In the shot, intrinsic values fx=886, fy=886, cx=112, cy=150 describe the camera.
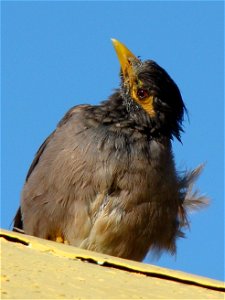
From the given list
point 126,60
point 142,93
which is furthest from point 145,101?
point 126,60

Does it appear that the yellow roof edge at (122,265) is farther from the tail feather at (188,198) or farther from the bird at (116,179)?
the tail feather at (188,198)

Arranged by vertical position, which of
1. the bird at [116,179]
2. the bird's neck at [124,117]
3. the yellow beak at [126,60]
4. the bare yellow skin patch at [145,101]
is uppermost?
the yellow beak at [126,60]

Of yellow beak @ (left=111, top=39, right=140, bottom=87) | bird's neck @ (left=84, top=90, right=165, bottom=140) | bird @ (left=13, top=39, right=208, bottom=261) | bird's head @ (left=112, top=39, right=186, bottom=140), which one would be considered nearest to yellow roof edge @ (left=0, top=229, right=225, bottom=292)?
bird @ (left=13, top=39, right=208, bottom=261)

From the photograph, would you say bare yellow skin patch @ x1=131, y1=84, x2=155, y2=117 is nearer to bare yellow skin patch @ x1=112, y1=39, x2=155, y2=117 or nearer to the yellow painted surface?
bare yellow skin patch @ x1=112, y1=39, x2=155, y2=117

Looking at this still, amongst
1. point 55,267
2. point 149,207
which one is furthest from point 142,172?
point 55,267

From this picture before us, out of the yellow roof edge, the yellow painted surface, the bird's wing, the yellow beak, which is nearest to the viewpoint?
the yellow painted surface

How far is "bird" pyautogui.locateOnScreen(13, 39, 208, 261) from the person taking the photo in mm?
5098

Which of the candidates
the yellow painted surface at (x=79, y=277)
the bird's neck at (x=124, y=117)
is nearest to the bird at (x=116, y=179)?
the bird's neck at (x=124, y=117)

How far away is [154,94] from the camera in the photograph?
18.9 ft

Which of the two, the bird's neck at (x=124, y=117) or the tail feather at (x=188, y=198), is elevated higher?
the bird's neck at (x=124, y=117)

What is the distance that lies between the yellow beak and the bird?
7 cm

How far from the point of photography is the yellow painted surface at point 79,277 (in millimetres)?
2473

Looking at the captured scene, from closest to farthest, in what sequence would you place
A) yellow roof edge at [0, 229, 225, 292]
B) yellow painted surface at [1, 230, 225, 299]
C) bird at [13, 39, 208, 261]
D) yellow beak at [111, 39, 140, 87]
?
yellow painted surface at [1, 230, 225, 299] < yellow roof edge at [0, 229, 225, 292] < bird at [13, 39, 208, 261] < yellow beak at [111, 39, 140, 87]

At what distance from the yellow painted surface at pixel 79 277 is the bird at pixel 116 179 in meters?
1.97
